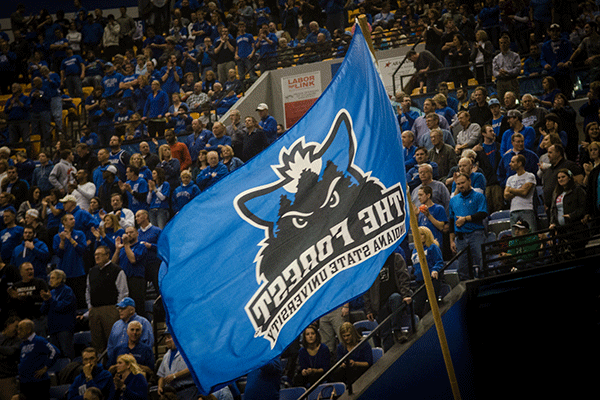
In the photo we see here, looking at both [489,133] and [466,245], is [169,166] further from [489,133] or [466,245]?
[466,245]

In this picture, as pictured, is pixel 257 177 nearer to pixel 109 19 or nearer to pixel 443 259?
pixel 443 259

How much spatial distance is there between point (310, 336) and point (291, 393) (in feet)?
2.21

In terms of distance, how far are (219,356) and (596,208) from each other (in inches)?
226

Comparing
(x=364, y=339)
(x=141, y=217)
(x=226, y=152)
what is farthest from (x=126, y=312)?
(x=226, y=152)

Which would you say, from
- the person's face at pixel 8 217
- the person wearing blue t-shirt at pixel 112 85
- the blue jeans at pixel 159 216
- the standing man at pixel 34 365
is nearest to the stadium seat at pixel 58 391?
the standing man at pixel 34 365

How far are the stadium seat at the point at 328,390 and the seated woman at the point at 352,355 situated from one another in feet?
0.50

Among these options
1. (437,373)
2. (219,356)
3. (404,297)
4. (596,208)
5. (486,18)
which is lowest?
(437,373)

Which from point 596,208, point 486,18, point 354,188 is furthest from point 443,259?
point 486,18

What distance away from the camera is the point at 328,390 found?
314 inches

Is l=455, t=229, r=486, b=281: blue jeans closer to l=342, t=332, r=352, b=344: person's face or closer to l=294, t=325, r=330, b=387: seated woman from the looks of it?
l=342, t=332, r=352, b=344: person's face

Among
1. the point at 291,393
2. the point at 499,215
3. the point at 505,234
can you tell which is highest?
the point at 499,215

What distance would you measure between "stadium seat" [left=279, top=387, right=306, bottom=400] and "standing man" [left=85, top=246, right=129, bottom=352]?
2.91 meters

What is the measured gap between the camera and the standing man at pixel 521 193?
356 inches

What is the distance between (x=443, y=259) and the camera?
9.30m
